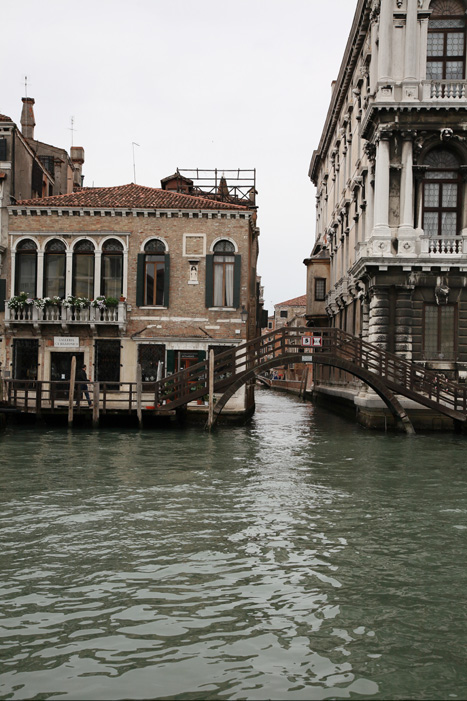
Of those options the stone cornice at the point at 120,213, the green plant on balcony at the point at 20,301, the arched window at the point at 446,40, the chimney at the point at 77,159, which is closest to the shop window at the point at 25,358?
the green plant on balcony at the point at 20,301

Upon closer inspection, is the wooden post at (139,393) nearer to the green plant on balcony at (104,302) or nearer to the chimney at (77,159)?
the green plant on balcony at (104,302)

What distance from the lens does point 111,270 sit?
77.1ft

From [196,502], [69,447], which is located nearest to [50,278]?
[69,447]

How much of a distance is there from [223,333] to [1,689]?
18.5m

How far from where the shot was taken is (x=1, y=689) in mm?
4828

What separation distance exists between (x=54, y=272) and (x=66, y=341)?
2.25 metres

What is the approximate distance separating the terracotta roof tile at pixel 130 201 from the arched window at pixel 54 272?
1426 millimetres

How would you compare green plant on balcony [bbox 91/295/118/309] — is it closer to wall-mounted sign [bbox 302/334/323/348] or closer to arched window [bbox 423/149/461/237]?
wall-mounted sign [bbox 302/334/323/348]

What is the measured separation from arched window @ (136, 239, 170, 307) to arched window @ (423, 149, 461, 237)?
7.87 meters

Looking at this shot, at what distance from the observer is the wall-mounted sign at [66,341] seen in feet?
76.2

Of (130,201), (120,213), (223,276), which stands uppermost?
(130,201)

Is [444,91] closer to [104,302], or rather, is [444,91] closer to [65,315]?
[104,302]

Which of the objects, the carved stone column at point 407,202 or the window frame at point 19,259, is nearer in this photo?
the carved stone column at point 407,202

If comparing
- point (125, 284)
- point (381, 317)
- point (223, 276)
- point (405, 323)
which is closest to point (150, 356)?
point (125, 284)
